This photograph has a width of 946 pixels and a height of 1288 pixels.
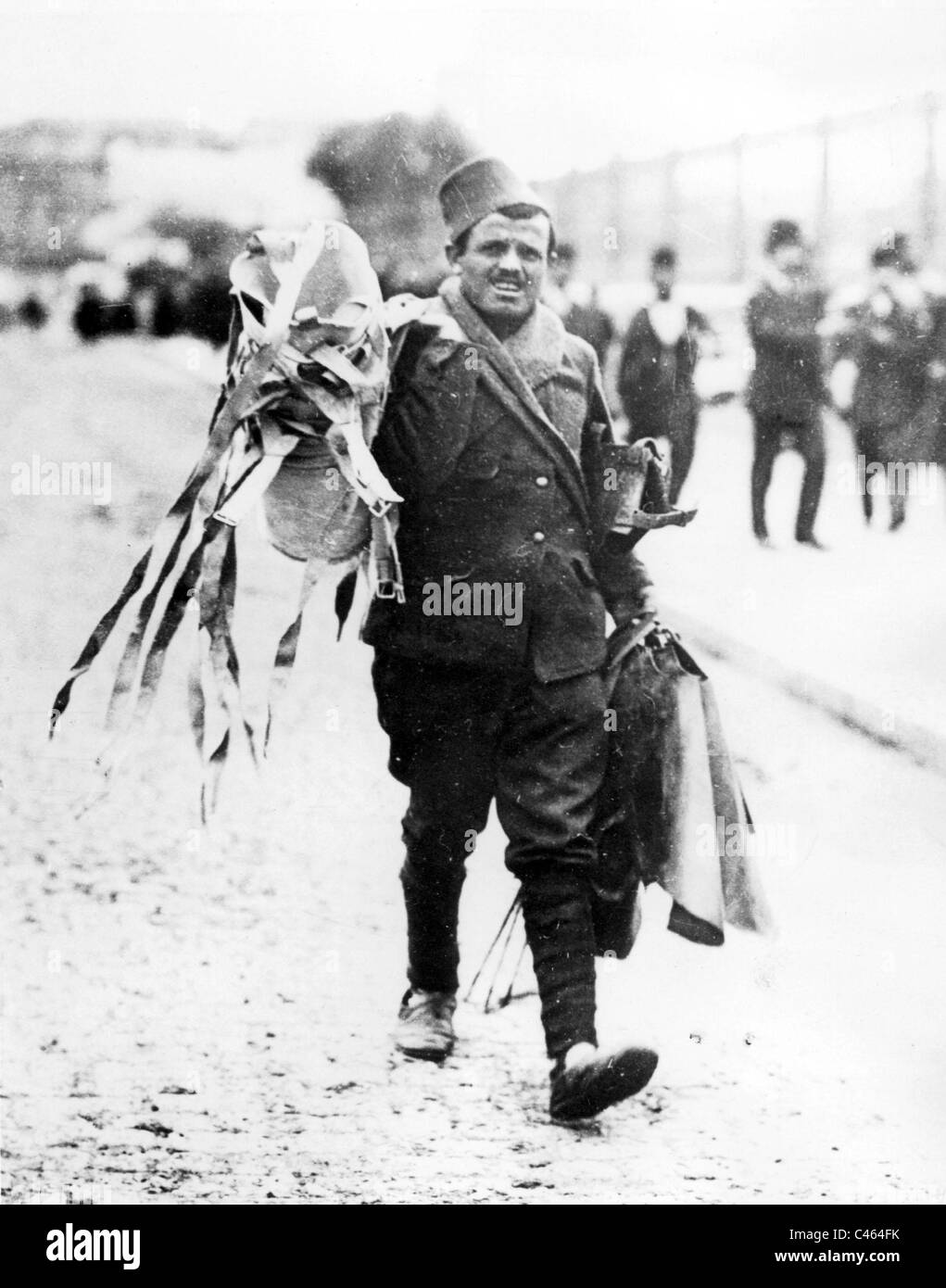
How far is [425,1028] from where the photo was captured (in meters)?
3.87

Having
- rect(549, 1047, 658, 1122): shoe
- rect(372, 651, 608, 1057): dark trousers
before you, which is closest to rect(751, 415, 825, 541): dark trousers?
rect(372, 651, 608, 1057): dark trousers

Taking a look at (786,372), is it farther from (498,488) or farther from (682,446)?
(498,488)

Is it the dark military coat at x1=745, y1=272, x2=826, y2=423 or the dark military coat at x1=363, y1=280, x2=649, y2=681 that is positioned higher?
the dark military coat at x1=745, y1=272, x2=826, y2=423

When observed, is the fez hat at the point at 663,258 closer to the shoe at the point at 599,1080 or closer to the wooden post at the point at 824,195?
the wooden post at the point at 824,195

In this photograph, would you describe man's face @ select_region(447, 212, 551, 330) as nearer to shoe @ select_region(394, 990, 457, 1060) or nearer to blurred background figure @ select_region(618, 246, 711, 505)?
blurred background figure @ select_region(618, 246, 711, 505)

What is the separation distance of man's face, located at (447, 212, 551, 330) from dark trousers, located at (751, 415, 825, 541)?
67 cm

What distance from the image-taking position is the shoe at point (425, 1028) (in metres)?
3.87

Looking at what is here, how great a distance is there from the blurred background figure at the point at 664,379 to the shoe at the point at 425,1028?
1.30 m

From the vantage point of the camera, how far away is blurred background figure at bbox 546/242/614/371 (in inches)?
147

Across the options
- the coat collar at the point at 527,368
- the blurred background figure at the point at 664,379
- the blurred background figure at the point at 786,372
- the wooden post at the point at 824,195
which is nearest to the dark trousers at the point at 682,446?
the blurred background figure at the point at 664,379

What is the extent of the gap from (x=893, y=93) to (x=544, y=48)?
840 millimetres

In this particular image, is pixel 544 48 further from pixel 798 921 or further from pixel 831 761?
pixel 798 921

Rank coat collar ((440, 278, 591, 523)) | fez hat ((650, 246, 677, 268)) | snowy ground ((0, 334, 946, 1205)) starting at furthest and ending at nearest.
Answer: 1. fez hat ((650, 246, 677, 268))
2. snowy ground ((0, 334, 946, 1205))
3. coat collar ((440, 278, 591, 523))

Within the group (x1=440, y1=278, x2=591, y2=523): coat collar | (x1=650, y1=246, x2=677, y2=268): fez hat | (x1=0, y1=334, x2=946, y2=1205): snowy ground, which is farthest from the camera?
(x1=650, y1=246, x2=677, y2=268): fez hat
